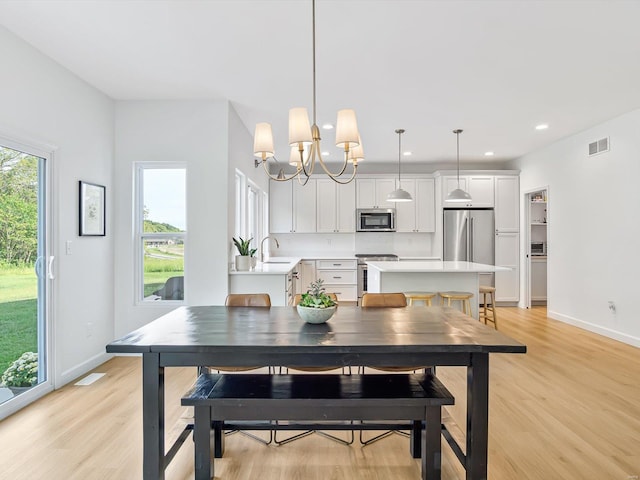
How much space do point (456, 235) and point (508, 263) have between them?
1022mm

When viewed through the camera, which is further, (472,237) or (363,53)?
(472,237)

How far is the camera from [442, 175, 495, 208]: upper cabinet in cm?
672

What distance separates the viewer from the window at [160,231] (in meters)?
3.90

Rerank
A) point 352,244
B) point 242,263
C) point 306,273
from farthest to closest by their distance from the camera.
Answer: point 352,244 → point 306,273 → point 242,263

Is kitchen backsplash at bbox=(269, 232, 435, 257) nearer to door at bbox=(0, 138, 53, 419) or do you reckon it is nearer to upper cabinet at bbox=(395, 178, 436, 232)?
upper cabinet at bbox=(395, 178, 436, 232)

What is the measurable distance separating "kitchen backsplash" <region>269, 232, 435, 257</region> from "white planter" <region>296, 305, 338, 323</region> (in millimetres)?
5263

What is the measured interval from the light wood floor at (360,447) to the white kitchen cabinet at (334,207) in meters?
4.07

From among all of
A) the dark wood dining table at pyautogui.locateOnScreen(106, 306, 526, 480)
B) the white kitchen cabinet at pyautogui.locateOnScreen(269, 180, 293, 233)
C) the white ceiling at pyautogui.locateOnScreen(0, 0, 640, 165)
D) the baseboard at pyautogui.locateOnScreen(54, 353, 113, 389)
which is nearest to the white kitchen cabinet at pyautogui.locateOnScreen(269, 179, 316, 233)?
the white kitchen cabinet at pyautogui.locateOnScreen(269, 180, 293, 233)

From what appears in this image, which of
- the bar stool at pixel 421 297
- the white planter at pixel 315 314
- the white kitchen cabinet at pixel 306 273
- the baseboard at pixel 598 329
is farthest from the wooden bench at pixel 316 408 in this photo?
the white kitchen cabinet at pixel 306 273

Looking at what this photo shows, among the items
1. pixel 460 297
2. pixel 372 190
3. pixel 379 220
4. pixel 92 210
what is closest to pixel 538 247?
pixel 379 220

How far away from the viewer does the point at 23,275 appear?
281 cm

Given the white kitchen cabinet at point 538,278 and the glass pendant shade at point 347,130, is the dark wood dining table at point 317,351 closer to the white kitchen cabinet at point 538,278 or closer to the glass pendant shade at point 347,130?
the glass pendant shade at point 347,130

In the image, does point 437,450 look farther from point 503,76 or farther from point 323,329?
point 503,76

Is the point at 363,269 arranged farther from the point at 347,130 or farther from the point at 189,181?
the point at 347,130
